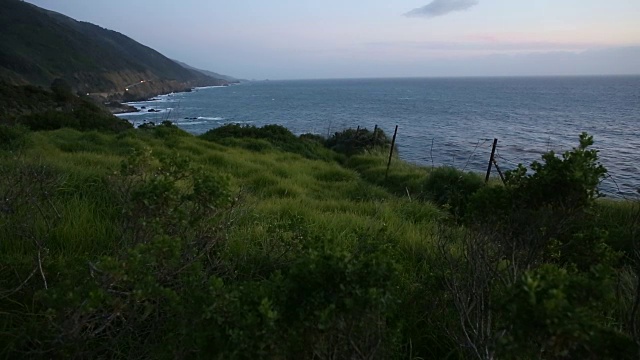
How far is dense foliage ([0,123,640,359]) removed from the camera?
1.94 meters

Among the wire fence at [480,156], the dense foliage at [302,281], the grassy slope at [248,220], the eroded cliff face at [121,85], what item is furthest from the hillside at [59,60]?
the dense foliage at [302,281]

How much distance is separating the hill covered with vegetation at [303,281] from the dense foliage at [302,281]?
0.04 feet

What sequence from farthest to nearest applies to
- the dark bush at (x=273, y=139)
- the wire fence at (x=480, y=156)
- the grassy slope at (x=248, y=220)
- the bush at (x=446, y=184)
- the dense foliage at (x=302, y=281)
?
the wire fence at (x=480, y=156) < the dark bush at (x=273, y=139) < the bush at (x=446, y=184) < the grassy slope at (x=248, y=220) < the dense foliage at (x=302, y=281)

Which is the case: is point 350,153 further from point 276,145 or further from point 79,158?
point 79,158

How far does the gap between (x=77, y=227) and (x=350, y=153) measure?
16.5 m

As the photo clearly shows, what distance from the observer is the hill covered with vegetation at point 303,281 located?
76.4 inches

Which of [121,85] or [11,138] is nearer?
[11,138]

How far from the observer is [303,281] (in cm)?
217

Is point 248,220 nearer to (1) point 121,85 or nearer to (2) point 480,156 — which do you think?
(2) point 480,156

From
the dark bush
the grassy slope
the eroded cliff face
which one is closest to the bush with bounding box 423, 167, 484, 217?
the grassy slope

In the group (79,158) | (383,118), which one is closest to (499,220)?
(79,158)

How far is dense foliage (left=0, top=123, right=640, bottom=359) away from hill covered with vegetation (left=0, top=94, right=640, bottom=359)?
0.04 feet

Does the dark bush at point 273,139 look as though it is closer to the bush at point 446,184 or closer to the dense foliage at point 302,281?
the bush at point 446,184

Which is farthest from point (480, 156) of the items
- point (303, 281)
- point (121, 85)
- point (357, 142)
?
point (121, 85)
